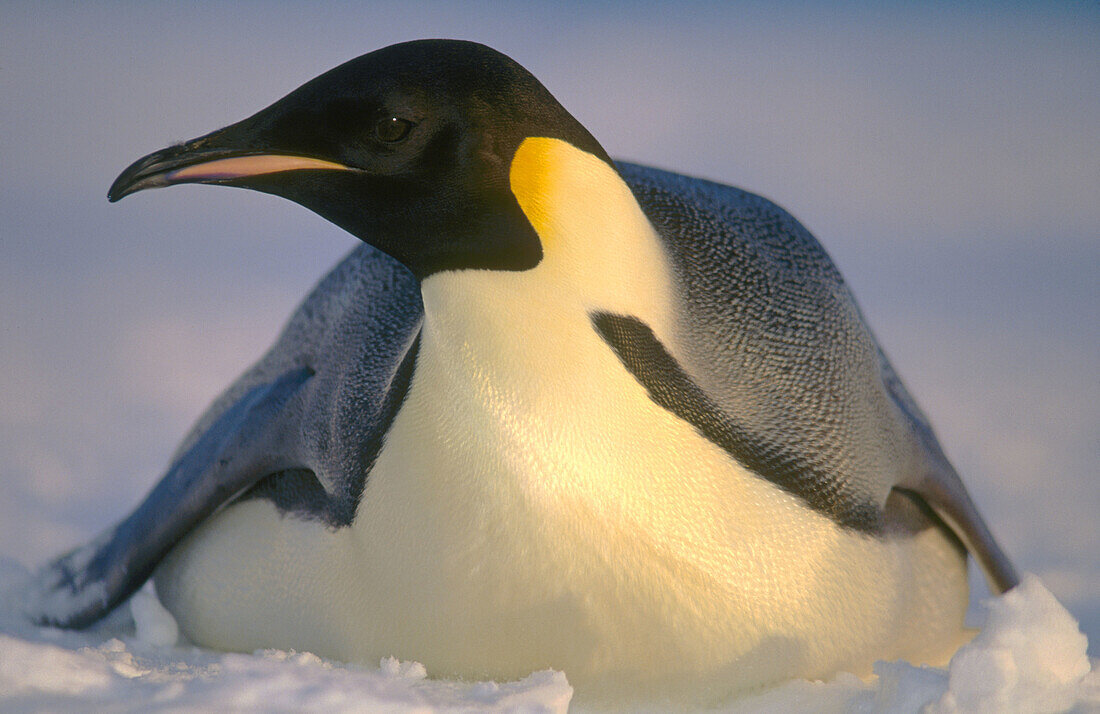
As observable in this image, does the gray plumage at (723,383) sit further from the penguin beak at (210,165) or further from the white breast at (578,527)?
the penguin beak at (210,165)

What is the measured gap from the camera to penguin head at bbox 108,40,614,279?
142 centimetres

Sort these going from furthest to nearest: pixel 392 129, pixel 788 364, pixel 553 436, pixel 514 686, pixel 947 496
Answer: pixel 947 496 → pixel 788 364 → pixel 514 686 → pixel 553 436 → pixel 392 129

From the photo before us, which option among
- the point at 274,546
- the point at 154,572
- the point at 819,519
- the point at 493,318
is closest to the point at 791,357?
the point at 819,519

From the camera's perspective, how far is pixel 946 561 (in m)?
2.08

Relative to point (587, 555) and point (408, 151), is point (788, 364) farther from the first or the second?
point (408, 151)

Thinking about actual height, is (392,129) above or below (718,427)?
above

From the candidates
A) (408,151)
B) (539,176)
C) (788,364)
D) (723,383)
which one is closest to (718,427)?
(723,383)

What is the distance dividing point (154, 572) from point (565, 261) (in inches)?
47.5

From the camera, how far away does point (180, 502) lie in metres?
2.12

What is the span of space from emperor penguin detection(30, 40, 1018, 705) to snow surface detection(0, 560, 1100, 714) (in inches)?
3.6

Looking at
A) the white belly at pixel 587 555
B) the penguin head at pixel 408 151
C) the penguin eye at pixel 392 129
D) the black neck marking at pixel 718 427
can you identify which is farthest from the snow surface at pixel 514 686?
the penguin eye at pixel 392 129

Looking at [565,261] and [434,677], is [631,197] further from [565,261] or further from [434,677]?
[434,677]

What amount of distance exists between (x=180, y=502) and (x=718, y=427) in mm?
1074

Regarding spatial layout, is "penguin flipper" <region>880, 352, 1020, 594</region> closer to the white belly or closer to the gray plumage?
the gray plumage
